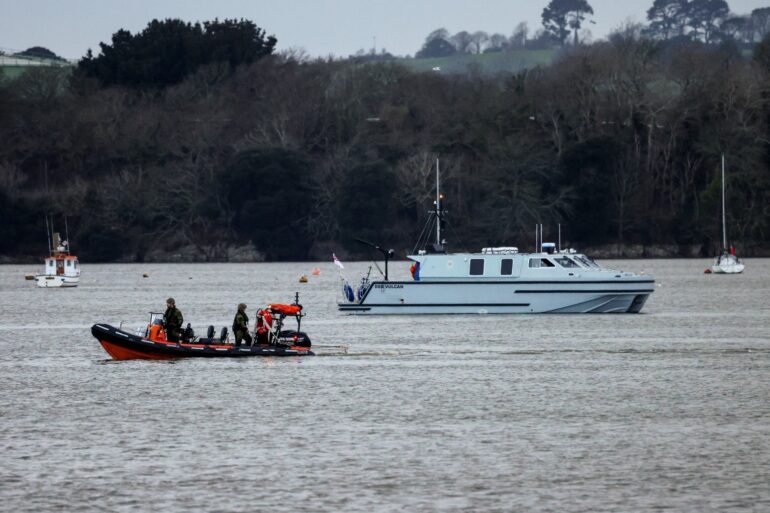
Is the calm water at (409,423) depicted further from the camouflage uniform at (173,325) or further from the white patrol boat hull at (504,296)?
the white patrol boat hull at (504,296)

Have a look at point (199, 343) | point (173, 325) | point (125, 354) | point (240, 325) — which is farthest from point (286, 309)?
point (125, 354)

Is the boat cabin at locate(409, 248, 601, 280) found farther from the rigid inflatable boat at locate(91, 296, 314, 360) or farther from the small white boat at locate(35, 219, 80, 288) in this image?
the small white boat at locate(35, 219, 80, 288)

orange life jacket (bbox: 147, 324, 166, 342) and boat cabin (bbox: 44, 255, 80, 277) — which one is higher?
boat cabin (bbox: 44, 255, 80, 277)

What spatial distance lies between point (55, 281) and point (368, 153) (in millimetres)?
60213

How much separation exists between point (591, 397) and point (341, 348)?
1518 cm

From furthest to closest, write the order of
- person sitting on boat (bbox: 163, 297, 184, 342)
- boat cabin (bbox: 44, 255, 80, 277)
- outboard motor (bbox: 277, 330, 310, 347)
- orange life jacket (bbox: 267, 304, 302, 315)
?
boat cabin (bbox: 44, 255, 80, 277) < outboard motor (bbox: 277, 330, 310, 347) < person sitting on boat (bbox: 163, 297, 184, 342) < orange life jacket (bbox: 267, 304, 302, 315)

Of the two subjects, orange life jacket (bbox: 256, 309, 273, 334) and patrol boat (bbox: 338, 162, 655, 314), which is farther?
patrol boat (bbox: 338, 162, 655, 314)

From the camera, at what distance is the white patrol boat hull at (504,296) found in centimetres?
6538

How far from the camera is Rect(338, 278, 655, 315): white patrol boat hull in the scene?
65375mm

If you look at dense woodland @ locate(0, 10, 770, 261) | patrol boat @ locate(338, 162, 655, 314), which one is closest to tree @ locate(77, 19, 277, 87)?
dense woodland @ locate(0, 10, 770, 261)

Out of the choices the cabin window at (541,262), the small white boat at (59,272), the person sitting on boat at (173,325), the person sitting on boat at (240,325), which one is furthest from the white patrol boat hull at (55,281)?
the person sitting on boat at (173,325)

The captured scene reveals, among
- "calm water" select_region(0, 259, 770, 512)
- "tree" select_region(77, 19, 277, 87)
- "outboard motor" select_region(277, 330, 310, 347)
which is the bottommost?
"calm water" select_region(0, 259, 770, 512)

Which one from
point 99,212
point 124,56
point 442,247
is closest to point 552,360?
point 442,247

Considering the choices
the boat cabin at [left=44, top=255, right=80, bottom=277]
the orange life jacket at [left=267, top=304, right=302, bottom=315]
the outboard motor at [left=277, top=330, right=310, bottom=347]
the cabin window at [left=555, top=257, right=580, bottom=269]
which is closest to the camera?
the orange life jacket at [left=267, top=304, right=302, bottom=315]
